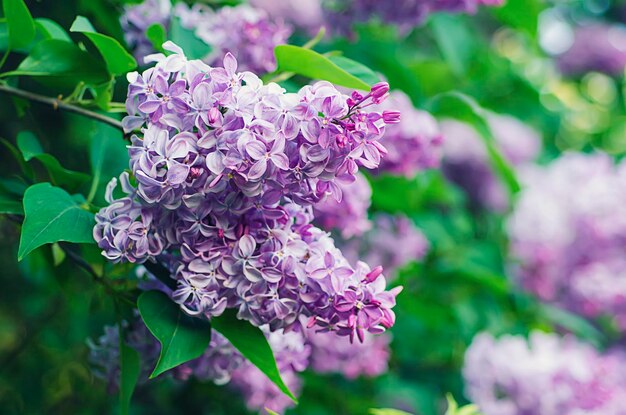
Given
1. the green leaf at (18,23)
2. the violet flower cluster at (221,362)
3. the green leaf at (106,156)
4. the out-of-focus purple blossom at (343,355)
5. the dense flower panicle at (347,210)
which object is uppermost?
the green leaf at (18,23)

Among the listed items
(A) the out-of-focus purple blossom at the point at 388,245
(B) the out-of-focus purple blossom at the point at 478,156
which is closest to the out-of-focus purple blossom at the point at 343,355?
(A) the out-of-focus purple blossom at the point at 388,245

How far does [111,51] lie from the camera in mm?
842

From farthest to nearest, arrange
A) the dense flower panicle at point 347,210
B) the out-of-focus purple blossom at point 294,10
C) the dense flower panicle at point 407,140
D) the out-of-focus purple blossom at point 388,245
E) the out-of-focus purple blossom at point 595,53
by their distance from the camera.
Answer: the out-of-focus purple blossom at point 595,53, the out-of-focus purple blossom at point 294,10, the out-of-focus purple blossom at point 388,245, the dense flower panicle at point 407,140, the dense flower panicle at point 347,210

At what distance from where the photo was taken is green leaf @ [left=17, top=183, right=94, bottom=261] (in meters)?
0.70

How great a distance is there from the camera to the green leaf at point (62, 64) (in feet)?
2.92

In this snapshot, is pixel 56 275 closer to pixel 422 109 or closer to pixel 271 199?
pixel 271 199

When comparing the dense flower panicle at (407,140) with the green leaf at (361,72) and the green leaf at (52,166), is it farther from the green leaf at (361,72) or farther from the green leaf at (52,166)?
the green leaf at (52,166)

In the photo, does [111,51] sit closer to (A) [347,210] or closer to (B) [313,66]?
(B) [313,66]

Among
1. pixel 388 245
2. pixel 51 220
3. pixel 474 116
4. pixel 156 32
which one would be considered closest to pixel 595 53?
pixel 388 245

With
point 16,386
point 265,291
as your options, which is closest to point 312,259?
point 265,291

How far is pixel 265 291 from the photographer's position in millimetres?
731

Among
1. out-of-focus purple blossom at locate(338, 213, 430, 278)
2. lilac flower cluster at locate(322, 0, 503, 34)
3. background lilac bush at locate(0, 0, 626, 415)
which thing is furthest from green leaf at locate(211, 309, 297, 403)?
out-of-focus purple blossom at locate(338, 213, 430, 278)

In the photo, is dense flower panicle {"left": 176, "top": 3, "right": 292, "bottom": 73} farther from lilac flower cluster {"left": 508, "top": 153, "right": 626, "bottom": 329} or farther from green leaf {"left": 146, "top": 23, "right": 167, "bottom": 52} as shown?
lilac flower cluster {"left": 508, "top": 153, "right": 626, "bottom": 329}

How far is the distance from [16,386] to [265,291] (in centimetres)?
128
